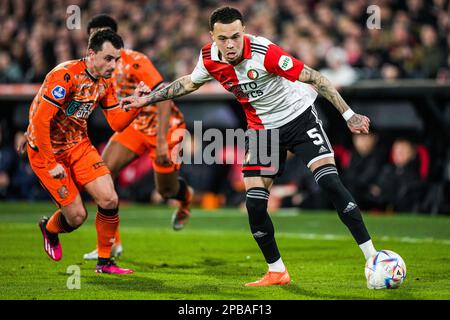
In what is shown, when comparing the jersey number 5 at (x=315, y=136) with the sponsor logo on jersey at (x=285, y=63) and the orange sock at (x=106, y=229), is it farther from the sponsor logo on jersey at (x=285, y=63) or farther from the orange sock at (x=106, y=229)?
the orange sock at (x=106, y=229)

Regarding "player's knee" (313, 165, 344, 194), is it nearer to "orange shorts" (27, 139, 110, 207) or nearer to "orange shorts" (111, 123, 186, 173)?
"orange shorts" (27, 139, 110, 207)

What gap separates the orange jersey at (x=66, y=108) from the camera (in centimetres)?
878

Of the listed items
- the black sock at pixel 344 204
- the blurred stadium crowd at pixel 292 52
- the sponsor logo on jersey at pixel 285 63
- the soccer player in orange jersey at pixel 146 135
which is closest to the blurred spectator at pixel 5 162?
the blurred stadium crowd at pixel 292 52

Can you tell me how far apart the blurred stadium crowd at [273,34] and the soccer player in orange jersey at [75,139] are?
8.23 m

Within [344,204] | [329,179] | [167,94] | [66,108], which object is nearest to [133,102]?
[167,94]

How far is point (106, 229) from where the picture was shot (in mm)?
9398

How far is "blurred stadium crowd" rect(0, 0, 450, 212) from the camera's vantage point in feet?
54.5

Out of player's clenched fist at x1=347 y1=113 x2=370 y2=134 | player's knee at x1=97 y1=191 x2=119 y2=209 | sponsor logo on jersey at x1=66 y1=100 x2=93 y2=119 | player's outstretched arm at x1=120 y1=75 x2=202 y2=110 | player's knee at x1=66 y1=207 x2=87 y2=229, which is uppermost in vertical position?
player's outstretched arm at x1=120 y1=75 x2=202 y2=110

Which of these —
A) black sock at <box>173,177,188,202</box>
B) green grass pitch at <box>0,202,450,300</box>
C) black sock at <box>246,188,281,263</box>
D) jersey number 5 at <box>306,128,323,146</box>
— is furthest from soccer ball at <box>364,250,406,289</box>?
black sock at <box>173,177,188,202</box>

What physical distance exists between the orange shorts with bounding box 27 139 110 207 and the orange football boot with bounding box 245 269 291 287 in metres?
2.28

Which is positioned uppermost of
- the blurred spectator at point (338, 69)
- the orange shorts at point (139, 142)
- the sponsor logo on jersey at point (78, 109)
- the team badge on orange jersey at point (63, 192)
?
the blurred spectator at point (338, 69)

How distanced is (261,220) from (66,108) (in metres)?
2.48

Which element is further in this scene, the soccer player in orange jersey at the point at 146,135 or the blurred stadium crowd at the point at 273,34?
the blurred stadium crowd at the point at 273,34

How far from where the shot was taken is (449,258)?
10.0 metres
